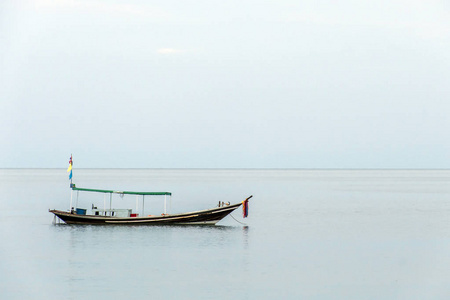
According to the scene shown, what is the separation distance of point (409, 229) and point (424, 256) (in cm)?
1492

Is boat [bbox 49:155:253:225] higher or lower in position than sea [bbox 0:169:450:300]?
higher

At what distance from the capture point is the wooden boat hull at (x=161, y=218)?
154 feet

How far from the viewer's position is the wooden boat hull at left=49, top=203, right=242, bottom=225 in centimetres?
4694

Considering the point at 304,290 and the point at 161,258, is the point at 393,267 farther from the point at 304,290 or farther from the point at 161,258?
the point at 161,258

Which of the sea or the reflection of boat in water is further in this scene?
the reflection of boat in water

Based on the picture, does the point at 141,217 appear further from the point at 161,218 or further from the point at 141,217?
the point at 161,218

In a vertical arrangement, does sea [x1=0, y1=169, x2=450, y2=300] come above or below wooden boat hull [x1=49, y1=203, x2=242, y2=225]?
below

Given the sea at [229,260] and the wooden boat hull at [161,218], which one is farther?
the wooden boat hull at [161,218]

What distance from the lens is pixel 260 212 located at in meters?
70.2

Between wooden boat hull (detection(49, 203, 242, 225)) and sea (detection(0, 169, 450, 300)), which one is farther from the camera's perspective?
wooden boat hull (detection(49, 203, 242, 225))

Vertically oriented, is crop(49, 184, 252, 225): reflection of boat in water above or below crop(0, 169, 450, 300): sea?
above

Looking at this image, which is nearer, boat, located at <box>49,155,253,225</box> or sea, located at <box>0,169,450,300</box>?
sea, located at <box>0,169,450,300</box>

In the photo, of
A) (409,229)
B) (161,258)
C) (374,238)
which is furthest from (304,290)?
(409,229)

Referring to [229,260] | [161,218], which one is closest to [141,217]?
[161,218]
